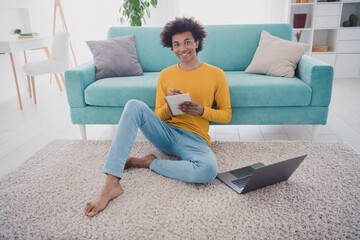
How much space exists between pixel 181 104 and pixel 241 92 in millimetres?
685

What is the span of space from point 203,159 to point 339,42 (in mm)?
3633

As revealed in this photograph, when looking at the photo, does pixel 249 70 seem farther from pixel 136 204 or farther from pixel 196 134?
pixel 136 204

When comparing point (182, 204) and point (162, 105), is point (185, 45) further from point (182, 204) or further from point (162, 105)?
point (182, 204)

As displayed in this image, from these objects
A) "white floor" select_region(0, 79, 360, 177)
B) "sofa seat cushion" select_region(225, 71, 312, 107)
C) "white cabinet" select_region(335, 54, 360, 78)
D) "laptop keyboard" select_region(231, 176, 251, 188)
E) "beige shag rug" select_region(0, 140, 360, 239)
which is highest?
"sofa seat cushion" select_region(225, 71, 312, 107)

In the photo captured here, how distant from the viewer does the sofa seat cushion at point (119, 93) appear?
218 cm

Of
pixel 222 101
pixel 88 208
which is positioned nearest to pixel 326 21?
pixel 222 101

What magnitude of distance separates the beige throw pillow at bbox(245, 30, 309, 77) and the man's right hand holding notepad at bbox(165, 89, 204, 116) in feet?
3.28

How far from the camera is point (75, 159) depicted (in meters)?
1.99

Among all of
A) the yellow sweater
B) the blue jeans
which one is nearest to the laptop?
the blue jeans

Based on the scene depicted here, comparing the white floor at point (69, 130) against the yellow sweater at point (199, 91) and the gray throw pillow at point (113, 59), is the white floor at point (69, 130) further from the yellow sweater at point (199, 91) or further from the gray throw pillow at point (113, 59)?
the yellow sweater at point (199, 91)

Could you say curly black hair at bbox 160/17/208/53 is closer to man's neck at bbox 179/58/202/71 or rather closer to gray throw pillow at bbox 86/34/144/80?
man's neck at bbox 179/58/202/71

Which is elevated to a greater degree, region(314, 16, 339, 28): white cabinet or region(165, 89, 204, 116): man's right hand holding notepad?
region(314, 16, 339, 28): white cabinet

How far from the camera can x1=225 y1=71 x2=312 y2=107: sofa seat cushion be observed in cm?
210

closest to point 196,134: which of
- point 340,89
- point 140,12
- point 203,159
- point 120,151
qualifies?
point 203,159
